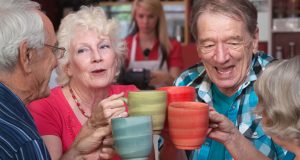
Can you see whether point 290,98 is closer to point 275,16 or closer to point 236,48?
point 236,48

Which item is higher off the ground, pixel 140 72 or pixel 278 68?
pixel 278 68

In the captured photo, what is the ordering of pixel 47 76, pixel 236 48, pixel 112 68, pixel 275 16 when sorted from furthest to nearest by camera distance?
pixel 275 16
pixel 112 68
pixel 236 48
pixel 47 76

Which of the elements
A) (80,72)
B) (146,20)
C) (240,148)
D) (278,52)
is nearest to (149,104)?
(240,148)

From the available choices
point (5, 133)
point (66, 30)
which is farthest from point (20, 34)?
point (66, 30)

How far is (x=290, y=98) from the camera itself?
3.51 ft

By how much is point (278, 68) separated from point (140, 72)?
1.75 meters

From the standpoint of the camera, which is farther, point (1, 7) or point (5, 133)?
point (1, 7)

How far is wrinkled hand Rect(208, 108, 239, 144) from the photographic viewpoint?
1.28 meters

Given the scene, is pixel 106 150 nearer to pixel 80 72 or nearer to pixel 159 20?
pixel 80 72

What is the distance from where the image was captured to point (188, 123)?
1146mm

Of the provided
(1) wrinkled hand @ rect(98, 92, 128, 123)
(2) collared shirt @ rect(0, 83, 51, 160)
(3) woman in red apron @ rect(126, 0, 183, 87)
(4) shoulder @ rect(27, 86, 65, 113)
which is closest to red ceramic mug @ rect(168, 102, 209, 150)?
(1) wrinkled hand @ rect(98, 92, 128, 123)

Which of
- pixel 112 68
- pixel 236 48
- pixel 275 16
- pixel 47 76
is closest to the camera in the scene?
pixel 47 76

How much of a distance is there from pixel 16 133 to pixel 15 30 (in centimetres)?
26

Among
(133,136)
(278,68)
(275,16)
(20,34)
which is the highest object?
(20,34)
